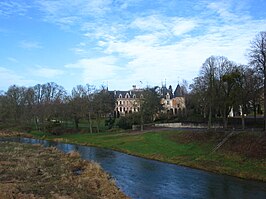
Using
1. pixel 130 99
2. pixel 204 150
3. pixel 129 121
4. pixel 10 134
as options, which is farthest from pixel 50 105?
pixel 204 150

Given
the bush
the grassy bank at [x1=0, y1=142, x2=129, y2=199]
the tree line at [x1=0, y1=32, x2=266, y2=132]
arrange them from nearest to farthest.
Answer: the grassy bank at [x1=0, y1=142, x2=129, y2=199] → the tree line at [x1=0, y1=32, x2=266, y2=132] → the bush

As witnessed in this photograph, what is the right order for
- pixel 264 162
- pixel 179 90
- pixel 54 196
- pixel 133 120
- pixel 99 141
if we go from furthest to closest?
pixel 179 90, pixel 133 120, pixel 99 141, pixel 264 162, pixel 54 196

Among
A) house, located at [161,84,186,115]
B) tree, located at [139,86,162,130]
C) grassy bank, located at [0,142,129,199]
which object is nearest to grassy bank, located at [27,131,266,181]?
grassy bank, located at [0,142,129,199]

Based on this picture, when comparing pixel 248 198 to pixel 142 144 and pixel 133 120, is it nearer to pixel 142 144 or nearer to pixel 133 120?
pixel 142 144

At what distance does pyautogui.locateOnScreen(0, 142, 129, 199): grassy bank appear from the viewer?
22.3 m

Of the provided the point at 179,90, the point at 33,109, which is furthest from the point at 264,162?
the point at 179,90

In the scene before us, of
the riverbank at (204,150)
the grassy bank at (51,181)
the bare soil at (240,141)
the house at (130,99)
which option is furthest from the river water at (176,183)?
the house at (130,99)

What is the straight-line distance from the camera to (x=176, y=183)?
1222 inches

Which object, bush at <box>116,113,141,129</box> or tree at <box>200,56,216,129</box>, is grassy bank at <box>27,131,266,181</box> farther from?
bush at <box>116,113,141,129</box>

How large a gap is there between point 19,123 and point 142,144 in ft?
212

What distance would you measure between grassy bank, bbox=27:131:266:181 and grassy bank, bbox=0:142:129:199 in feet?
45.3

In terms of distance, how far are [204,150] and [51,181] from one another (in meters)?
25.0

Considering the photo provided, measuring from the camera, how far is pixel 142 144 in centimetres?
5894

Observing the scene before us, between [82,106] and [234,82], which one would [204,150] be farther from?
[82,106]
